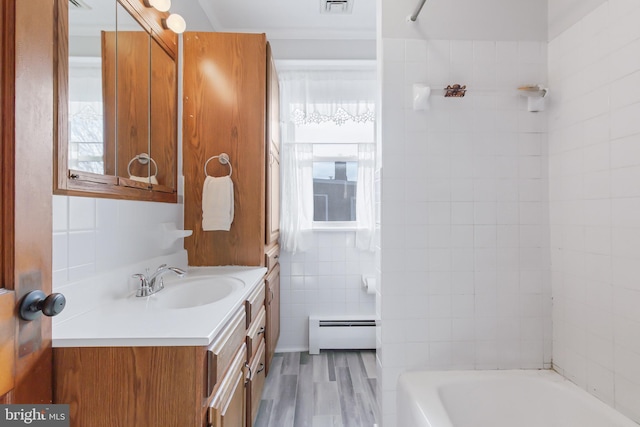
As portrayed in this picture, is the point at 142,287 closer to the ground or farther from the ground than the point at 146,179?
closer to the ground

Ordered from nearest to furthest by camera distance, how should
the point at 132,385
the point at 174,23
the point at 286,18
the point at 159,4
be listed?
the point at 132,385 → the point at 159,4 → the point at 174,23 → the point at 286,18

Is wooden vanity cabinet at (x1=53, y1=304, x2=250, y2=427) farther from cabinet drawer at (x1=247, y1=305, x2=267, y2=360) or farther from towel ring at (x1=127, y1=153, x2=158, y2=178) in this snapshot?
towel ring at (x1=127, y1=153, x2=158, y2=178)

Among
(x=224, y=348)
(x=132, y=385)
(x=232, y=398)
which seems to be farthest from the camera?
(x=232, y=398)

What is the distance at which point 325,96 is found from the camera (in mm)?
2605

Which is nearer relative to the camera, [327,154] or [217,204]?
[217,204]

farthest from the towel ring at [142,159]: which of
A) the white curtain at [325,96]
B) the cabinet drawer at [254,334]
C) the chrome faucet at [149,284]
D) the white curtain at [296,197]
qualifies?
the white curtain at [325,96]

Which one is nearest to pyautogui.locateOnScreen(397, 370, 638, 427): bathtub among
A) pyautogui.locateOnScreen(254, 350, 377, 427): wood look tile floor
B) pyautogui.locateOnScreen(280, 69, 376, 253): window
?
pyautogui.locateOnScreen(254, 350, 377, 427): wood look tile floor

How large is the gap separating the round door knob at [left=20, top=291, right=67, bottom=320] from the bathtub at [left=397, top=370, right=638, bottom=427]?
3.81 feet

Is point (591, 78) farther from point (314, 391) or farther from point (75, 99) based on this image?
point (314, 391)

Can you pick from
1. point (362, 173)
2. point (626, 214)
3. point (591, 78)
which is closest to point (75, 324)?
point (626, 214)

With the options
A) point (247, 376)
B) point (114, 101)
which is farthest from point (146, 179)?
point (247, 376)

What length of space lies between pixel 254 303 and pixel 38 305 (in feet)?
3.10

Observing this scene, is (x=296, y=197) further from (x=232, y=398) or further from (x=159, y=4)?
(x=232, y=398)

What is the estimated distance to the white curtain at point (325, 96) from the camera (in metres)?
2.60
